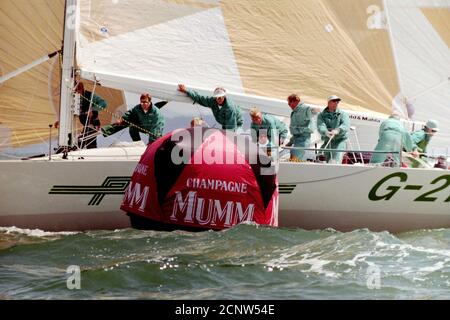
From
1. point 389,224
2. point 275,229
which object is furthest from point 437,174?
point 275,229

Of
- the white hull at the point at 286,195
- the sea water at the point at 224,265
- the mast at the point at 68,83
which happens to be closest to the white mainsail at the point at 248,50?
the mast at the point at 68,83

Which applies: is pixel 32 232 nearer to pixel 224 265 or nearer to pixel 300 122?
pixel 224 265

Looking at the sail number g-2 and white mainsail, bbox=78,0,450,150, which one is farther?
white mainsail, bbox=78,0,450,150

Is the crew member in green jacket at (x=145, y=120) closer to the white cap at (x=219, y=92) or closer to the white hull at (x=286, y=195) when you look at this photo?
the white hull at (x=286, y=195)

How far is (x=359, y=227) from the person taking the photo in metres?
7.76

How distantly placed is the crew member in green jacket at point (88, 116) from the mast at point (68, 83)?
0.11 metres

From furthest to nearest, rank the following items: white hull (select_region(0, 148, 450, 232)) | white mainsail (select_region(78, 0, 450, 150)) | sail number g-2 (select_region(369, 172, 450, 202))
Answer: white mainsail (select_region(78, 0, 450, 150)), sail number g-2 (select_region(369, 172, 450, 202)), white hull (select_region(0, 148, 450, 232))

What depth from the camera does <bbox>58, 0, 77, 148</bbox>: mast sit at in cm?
822

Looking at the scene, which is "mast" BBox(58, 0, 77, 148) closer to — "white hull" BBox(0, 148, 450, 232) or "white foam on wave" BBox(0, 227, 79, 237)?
"white hull" BBox(0, 148, 450, 232)

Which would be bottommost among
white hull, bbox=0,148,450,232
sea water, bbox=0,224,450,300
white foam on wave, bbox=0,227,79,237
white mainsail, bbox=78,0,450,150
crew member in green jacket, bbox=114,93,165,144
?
sea water, bbox=0,224,450,300

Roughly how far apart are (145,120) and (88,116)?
23.5 inches

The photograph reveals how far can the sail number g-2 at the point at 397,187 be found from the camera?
771 cm

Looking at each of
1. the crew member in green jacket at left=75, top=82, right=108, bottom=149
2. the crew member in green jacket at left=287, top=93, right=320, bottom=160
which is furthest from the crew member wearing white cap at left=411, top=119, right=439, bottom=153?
the crew member in green jacket at left=75, top=82, right=108, bottom=149

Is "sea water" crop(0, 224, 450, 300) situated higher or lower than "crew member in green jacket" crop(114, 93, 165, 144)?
lower
